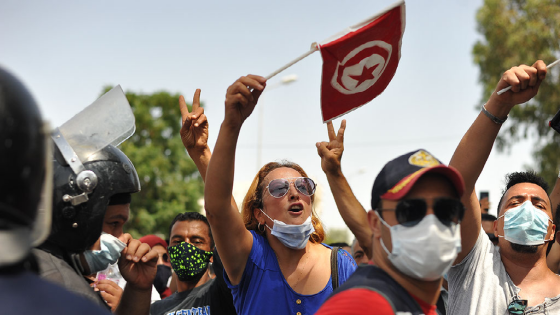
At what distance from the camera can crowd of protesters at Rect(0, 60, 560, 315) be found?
1.60 meters

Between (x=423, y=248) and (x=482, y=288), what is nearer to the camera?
(x=423, y=248)

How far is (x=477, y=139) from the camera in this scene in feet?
11.3

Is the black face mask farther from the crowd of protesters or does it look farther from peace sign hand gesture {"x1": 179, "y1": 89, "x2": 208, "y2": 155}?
peace sign hand gesture {"x1": 179, "y1": 89, "x2": 208, "y2": 155}

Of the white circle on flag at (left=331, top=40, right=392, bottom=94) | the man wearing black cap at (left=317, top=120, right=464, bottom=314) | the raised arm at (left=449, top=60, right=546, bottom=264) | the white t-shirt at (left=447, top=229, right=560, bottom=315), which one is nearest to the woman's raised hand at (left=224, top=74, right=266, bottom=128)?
the white circle on flag at (left=331, top=40, right=392, bottom=94)

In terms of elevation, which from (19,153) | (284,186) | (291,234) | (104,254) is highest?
(19,153)

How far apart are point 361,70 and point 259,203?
129 cm

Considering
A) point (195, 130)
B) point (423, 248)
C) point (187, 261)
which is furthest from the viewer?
point (187, 261)

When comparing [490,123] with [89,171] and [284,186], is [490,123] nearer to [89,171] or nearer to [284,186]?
[284,186]

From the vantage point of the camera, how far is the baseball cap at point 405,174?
2418 millimetres

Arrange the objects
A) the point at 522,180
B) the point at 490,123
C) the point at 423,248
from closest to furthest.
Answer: the point at 423,248
the point at 490,123
the point at 522,180

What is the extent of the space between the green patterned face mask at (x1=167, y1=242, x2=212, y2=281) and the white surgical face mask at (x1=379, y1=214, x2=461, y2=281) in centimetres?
347

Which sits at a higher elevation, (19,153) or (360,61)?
(19,153)

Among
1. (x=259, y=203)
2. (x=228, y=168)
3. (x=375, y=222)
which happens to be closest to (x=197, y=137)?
(x=228, y=168)

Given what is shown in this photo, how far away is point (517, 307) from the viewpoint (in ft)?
12.4
